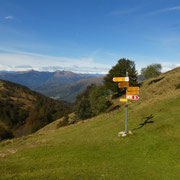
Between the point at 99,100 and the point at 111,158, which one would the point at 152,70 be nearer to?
the point at 99,100

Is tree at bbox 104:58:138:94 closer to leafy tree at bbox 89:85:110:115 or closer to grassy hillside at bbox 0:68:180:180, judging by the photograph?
leafy tree at bbox 89:85:110:115

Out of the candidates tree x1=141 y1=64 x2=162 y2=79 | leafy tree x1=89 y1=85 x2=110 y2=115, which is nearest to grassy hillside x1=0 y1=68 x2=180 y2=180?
leafy tree x1=89 y1=85 x2=110 y2=115

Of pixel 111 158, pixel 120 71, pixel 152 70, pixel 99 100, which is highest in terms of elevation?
pixel 152 70

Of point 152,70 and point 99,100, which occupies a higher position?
point 152,70

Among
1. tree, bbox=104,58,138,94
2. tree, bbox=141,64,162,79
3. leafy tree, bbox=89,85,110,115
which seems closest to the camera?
leafy tree, bbox=89,85,110,115

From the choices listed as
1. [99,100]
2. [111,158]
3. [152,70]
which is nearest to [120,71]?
[99,100]

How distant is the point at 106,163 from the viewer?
12922mm

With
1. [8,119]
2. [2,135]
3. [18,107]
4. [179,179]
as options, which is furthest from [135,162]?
[18,107]

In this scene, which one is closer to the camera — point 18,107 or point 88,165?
point 88,165

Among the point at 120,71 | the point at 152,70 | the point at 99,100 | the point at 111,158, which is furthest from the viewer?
the point at 152,70

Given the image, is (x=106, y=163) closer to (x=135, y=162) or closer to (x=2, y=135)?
(x=135, y=162)

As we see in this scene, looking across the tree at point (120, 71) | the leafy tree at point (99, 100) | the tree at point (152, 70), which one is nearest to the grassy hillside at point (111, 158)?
the leafy tree at point (99, 100)

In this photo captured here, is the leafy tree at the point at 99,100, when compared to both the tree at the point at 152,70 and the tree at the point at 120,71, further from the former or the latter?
the tree at the point at 152,70

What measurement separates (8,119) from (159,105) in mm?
157677
